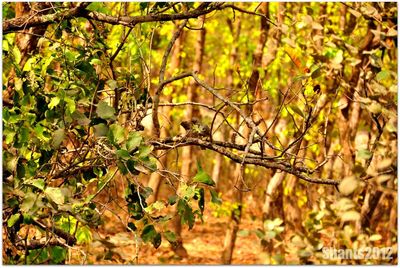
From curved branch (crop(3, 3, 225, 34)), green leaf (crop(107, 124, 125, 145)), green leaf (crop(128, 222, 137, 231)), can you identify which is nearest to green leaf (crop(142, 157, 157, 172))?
green leaf (crop(107, 124, 125, 145))

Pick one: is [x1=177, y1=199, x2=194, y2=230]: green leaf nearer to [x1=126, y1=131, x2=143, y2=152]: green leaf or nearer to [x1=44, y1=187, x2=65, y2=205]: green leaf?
[x1=126, y1=131, x2=143, y2=152]: green leaf

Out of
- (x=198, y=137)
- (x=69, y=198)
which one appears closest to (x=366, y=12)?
(x=198, y=137)

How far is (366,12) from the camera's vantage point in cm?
341

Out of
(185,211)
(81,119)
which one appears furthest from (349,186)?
(81,119)

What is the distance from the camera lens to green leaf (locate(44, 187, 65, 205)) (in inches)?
106

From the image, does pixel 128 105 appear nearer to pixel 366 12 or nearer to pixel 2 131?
pixel 2 131

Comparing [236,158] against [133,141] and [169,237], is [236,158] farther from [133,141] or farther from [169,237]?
[133,141]

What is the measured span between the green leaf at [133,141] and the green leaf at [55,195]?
1.21 ft

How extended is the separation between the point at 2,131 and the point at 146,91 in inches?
36.7

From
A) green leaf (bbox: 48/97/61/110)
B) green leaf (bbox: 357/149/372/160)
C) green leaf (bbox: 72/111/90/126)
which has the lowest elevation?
green leaf (bbox: 357/149/372/160)

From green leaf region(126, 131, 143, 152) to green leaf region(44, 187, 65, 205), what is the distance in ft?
1.21

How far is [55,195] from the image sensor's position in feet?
8.91

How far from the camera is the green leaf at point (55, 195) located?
2699mm

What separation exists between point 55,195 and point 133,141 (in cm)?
42
